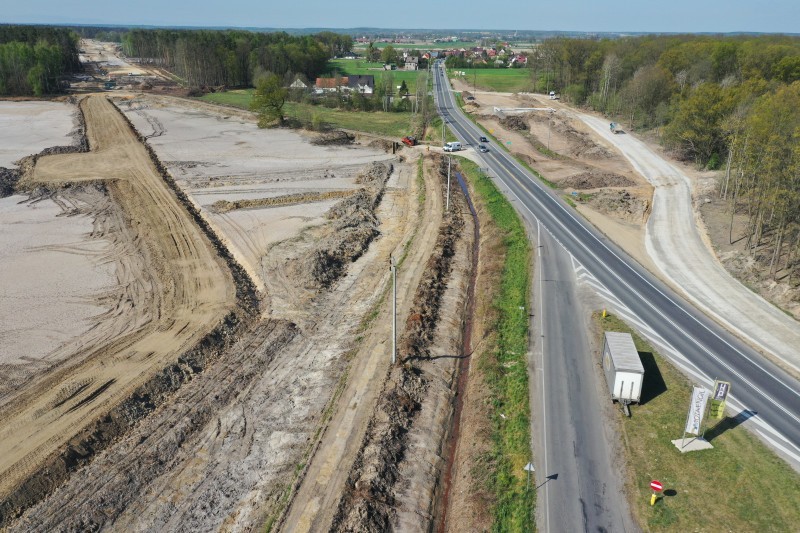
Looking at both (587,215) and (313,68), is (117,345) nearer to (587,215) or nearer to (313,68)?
(587,215)

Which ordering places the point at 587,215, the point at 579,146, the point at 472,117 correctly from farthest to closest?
the point at 472,117, the point at 579,146, the point at 587,215

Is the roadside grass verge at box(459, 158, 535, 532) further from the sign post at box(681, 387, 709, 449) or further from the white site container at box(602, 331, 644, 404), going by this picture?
the sign post at box(681, 387, 709, 449)

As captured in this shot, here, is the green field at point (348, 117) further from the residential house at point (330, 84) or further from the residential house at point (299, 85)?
the residential house at point (330, 84)

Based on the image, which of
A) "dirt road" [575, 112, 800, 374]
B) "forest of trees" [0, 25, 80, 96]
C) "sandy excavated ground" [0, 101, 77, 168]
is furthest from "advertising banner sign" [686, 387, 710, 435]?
"forest of trees" [0, 25, 80, 96]

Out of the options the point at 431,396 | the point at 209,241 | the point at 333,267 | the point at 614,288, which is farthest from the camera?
the point at 209,241

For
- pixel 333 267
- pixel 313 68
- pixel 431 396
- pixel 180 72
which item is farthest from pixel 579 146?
pixel 180 72

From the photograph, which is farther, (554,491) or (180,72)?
(180,72)

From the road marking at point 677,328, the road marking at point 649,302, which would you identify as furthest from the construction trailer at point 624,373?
the road marking at point 649,302

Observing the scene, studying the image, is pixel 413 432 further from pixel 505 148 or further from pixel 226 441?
pixel 505 148
